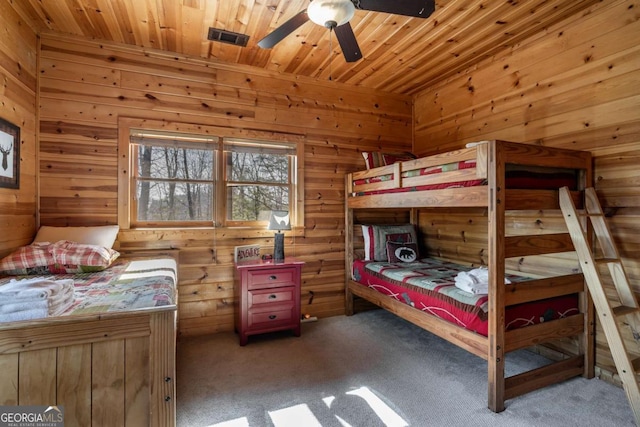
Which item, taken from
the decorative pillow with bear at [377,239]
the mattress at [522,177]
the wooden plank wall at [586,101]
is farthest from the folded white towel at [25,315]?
the wooden plank wall at [586,101]

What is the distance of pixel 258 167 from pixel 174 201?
0.87 m

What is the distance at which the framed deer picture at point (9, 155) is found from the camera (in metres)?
2.10

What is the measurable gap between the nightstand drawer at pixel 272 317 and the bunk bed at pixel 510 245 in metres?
1.07

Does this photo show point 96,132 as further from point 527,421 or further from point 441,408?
point 527,421

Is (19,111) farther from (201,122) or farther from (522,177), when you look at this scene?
(522,177)

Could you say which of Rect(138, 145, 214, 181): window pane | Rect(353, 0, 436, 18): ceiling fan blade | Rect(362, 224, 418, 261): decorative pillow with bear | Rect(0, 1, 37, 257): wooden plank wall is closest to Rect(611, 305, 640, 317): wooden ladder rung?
Rect(362, 224, 418, 261): decorative pillow with bear

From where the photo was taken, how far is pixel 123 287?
68.6 inches

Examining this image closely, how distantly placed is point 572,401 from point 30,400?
9.07ft

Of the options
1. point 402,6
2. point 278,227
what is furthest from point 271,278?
point 402,6

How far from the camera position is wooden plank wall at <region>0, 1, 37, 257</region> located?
7.00 feet

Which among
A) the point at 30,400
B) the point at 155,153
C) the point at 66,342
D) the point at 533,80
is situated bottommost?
the point at 30,400

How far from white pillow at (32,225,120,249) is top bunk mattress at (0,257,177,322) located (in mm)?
267

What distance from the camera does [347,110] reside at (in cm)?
366

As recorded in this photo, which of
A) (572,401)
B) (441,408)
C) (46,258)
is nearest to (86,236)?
(46,258)
